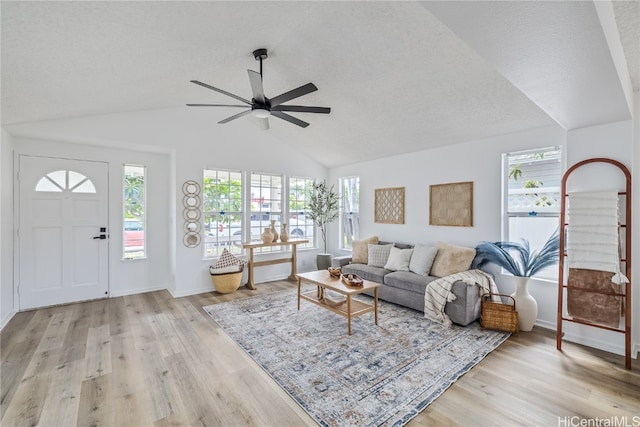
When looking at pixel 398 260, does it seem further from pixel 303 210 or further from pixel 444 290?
pixel 303 210

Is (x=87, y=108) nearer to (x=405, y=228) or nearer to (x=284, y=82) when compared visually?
(x=284, y=82)

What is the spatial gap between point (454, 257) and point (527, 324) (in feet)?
3.50

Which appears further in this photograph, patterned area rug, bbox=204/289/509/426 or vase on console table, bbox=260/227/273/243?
vase on console table, bbox=260/227/273/243

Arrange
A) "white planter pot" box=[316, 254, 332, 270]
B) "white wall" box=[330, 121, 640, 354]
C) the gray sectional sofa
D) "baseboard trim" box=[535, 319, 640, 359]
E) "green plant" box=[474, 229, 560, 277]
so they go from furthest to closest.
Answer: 1. "white planter pot" box=[316, 254, 332, 270]
2. the gray sectional sofa
3. "green plant" box=[474, 229, 560, 277]
4. "white wall" box=[330, 121, 640, 354]
5. "baseboard trim" box=[535, 319, 640, 359]

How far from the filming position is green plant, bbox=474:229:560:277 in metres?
3.17

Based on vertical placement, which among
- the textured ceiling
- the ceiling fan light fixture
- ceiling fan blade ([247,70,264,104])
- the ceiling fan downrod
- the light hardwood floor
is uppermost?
the ceiling fan downrod

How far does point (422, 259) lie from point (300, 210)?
9.63 feet

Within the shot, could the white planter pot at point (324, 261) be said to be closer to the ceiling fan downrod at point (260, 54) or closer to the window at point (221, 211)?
the window at point (221, 211)

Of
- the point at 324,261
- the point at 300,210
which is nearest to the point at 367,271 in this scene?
the point at 324,261

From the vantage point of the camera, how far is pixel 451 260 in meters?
3.88

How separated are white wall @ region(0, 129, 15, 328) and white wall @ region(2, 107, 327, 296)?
32 centimetres

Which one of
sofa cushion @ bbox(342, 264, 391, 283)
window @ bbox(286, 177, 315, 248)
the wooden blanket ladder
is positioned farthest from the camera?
window @ bbox(286, 177, 315, 248)

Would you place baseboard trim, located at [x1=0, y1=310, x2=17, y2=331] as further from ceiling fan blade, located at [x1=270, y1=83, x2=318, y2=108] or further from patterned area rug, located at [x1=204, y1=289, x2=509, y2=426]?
ceiling fan blade, located at [x1=270, y1=83, x2=318, y2=108]

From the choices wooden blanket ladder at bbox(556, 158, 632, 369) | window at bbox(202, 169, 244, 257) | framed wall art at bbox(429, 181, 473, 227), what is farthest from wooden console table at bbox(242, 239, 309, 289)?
wooden blanket ladder at bbox(556, 158, 632, 369)
